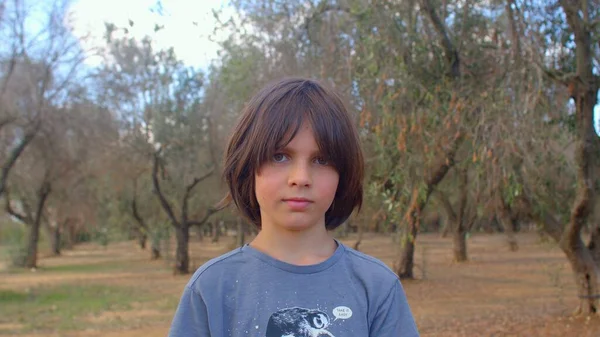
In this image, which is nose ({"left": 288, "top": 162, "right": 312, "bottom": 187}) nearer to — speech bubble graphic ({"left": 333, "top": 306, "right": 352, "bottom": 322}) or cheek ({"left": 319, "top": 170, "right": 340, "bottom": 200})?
cheek ({"left": 319, "top": 170, "right": 340, "bottom": 200})

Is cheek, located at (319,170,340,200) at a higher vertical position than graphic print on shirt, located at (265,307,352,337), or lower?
higher

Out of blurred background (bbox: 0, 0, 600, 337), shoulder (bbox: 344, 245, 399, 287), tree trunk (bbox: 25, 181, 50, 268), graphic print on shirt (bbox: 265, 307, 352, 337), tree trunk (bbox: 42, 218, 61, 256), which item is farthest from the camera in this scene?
tree trunk (bbox: 42, 218, 61, 256)

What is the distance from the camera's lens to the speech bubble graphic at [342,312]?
137 cm

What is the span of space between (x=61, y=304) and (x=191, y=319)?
1387 centimetres

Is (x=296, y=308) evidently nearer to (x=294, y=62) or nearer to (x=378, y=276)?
(x=378, y=276)

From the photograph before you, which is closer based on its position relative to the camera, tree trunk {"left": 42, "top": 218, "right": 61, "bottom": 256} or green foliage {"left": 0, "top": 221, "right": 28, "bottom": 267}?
Result: green foliage {"left": 0, "top": 221, "right": 28, "bottom": 267}

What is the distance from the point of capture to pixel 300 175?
1382mm

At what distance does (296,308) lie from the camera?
1.36 meters

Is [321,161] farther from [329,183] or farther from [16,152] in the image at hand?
[16,152]

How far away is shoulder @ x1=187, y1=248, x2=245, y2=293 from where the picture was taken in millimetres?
1390

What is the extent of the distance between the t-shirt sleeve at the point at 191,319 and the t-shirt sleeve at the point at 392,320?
1.35 ft

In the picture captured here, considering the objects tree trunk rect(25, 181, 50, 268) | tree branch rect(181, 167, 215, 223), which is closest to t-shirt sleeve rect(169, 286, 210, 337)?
tree branch rect(181, 167, 215, 223)

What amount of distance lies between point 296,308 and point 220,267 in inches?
8.6

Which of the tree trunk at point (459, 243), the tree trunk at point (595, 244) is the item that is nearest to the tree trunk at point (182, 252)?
the tree trunk at point (459, 243)
